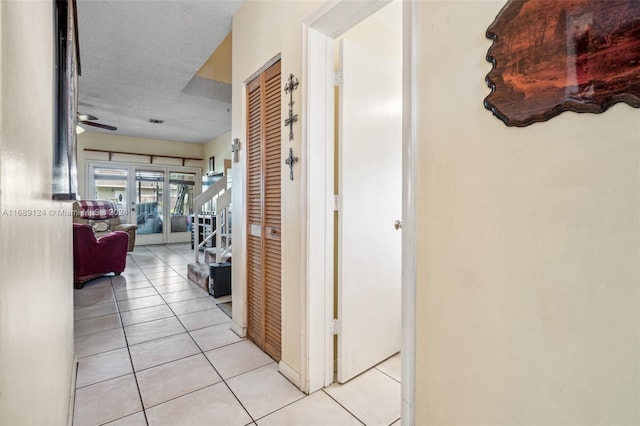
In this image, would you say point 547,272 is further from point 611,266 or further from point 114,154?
point 114,154

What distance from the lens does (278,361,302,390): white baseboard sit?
1717 millimetres

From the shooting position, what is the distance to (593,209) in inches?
27.5

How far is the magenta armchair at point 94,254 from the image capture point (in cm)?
357

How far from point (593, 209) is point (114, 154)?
8.00 metres

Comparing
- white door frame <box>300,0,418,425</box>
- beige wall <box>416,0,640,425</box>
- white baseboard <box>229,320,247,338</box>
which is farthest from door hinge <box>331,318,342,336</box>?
white baseboard <box>229,320,247,338</box>

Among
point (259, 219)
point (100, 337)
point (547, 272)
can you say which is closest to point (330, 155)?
point (259, 219)

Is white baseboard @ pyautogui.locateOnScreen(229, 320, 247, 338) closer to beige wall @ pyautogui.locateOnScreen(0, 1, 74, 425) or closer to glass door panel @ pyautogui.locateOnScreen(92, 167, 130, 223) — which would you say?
beige wall @ pyautogui.locateOnScreen(0, 1, 74, 425)

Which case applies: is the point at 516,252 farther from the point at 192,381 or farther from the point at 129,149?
the point at 129,149

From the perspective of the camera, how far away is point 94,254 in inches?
148

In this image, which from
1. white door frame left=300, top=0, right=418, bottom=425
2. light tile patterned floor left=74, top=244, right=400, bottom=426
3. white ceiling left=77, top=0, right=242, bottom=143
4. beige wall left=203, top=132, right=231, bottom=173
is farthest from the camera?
beige wall left=203, top=132, right=231, bottom=173

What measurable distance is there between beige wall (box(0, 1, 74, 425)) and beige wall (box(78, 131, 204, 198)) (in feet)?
22.5

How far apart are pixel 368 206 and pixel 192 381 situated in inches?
60.9

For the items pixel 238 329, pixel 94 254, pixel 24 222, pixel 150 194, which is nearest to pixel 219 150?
pixel 150 194

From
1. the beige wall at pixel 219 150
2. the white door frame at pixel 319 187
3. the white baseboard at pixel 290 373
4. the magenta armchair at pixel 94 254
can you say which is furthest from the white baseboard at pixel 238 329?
the beige wall at pixel 219 150
